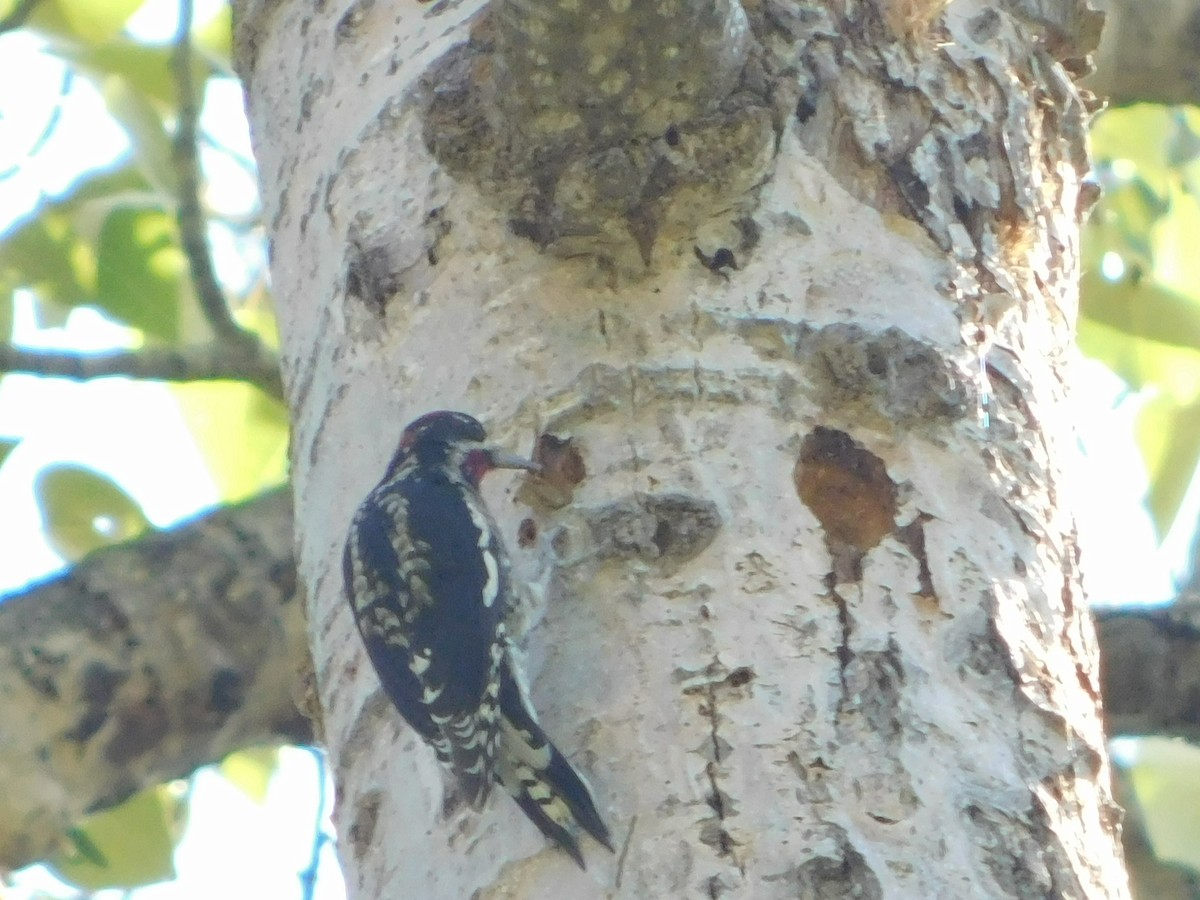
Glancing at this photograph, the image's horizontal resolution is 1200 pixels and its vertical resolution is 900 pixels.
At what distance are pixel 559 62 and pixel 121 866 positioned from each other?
205cm

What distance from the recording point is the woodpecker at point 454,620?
1847 mm

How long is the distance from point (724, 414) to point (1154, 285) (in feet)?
7.07

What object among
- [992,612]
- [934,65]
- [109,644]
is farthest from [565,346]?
[109,644]

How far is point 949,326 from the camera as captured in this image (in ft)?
7.37

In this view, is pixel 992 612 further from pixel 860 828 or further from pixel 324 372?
pixel 324 372

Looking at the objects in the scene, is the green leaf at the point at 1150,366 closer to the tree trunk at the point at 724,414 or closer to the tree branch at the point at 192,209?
the tree trunk at the point at 724,414

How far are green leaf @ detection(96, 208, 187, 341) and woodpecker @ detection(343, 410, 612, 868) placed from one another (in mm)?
1327

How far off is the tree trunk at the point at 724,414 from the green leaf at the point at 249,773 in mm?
2190

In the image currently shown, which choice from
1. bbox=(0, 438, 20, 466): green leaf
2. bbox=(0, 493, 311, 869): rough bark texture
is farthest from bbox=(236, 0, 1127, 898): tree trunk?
bbox=(0, 438, 20, 466): green leaf

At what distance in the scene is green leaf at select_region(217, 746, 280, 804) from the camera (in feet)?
14.6

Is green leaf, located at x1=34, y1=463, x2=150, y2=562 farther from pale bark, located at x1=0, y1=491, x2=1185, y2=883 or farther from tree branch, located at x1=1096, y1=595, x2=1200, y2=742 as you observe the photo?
tree branch, located at x1=1096, y1=595, x2=1200, y2=742

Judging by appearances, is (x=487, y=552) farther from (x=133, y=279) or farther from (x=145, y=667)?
(x=133, y=279)

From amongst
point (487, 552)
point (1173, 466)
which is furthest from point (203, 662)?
point (1173, 466)

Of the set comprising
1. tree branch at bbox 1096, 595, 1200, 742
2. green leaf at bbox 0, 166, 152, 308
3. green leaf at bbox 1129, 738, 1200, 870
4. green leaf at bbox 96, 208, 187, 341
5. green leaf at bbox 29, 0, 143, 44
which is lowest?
green leaf at bbox 1129, 738, 1200, 870
